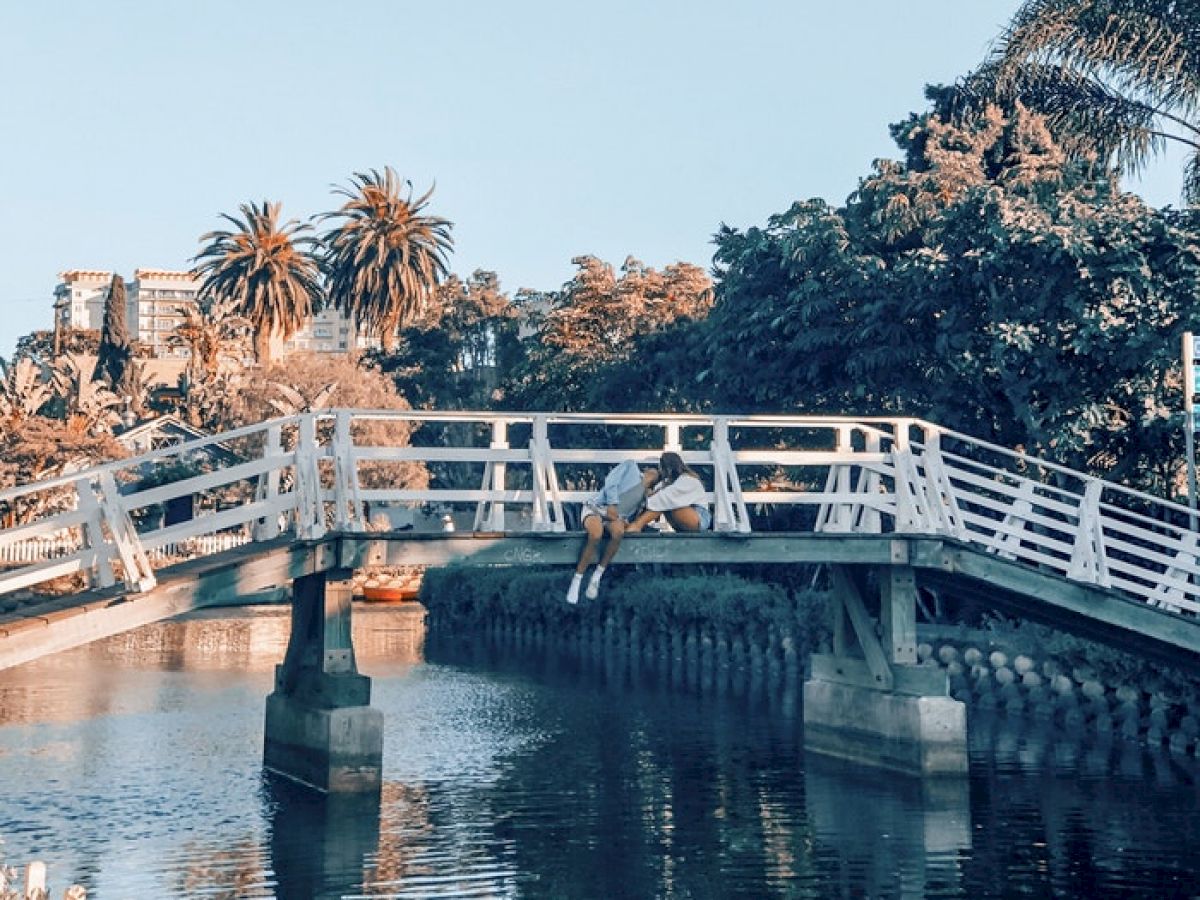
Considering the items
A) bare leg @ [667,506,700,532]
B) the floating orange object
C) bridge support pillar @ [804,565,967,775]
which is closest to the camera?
bare leg @ [667,506,700,532]

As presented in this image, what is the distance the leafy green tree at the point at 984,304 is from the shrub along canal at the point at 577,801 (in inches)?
216

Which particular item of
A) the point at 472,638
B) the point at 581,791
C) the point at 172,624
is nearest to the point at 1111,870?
the point at 581,791

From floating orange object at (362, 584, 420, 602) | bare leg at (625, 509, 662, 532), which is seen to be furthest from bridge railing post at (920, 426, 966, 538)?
floating orange object at (362, 584, 420, 602)

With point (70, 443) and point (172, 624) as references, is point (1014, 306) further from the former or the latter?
point (70, 443)

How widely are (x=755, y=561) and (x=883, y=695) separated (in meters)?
3.10

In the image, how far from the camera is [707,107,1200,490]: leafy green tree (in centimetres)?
3056

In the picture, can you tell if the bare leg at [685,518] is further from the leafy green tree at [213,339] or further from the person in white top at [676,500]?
the leafy green tree at [213,339]

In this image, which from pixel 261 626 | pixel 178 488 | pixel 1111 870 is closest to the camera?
pixel 1111 870

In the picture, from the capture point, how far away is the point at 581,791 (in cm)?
2200

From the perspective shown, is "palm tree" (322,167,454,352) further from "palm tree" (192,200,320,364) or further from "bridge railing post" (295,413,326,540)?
"bridge railing post" (295,413,326,540)

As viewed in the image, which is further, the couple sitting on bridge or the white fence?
the couple sitting on bridge

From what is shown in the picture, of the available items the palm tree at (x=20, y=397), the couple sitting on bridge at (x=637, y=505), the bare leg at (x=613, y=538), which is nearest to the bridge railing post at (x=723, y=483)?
the couple sitting on bridge at (x=637, y=505)

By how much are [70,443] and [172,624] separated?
27.1ft

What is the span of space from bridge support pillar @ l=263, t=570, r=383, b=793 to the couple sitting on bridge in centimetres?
309
